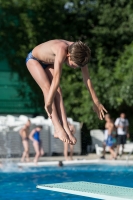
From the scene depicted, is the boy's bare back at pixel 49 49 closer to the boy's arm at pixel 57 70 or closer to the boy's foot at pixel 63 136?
the boy's arm at pixel 57 70

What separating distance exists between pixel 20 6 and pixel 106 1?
436cm

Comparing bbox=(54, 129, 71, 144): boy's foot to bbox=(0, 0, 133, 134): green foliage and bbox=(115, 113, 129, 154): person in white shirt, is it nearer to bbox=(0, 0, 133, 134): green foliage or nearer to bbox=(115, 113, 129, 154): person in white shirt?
bbox=(115, 113, 129, 154): person in white shirt

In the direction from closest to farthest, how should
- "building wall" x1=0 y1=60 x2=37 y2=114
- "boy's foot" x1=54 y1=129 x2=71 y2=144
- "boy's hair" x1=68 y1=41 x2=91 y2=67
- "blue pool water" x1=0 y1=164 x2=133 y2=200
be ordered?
"boy's hair" x1=68 y1=41 x2=91 y2=67 → "boy's foot" x1=54 y1=129 x2=71 y2=144 → "blue pool water" x1=0 y1=164 x2=133 y2=200 → "building wall" x1=0 y1=60 x2=37 y2=114

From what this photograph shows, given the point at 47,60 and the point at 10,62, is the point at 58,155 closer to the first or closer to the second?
the point at 10,62

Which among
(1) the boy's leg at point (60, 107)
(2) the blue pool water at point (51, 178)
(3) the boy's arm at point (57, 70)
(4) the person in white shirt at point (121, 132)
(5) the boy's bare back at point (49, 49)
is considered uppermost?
(5) the boy's bare back at point (49, 49)

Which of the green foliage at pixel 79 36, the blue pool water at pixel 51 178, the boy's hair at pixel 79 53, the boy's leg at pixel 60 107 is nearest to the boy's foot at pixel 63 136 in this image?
the boy's leg at pixel 60 107

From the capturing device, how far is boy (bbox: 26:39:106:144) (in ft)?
22.0

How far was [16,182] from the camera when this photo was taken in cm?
1171

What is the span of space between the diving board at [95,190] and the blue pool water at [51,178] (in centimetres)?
155

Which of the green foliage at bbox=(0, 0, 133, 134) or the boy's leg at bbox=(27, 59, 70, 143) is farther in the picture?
the green foliage at bbox=(0, 0, 133, 134)

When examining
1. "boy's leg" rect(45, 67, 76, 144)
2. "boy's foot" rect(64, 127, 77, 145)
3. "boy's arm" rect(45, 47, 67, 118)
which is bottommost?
"boy's foot" rect(64, 127, 77, 145)

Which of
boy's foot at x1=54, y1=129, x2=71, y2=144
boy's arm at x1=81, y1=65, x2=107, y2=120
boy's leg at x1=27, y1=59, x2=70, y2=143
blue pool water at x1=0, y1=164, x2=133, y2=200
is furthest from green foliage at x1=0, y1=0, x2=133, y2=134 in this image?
boy's foot at x1=54, y1=129, x2=71, y2=144

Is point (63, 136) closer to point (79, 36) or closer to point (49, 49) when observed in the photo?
point (49, 49)

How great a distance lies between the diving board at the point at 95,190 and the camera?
20.7 feet
